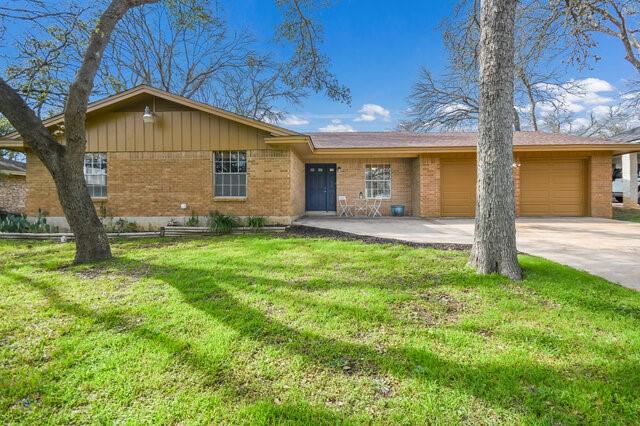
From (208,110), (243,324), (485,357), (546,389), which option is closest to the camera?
(546,389)

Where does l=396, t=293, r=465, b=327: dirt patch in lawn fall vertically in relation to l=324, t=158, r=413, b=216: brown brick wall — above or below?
below

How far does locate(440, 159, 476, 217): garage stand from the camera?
12477 mm

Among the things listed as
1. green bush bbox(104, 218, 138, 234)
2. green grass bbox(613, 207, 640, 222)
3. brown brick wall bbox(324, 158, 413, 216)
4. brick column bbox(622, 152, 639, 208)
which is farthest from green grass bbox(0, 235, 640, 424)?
brick column bbox(622, 152, 639, 208)

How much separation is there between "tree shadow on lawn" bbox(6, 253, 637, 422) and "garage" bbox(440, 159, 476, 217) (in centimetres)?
1084

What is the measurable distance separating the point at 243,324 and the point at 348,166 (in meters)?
11.2

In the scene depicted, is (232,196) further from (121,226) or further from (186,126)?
(121,226)

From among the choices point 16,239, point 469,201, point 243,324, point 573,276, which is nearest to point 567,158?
point 469,201

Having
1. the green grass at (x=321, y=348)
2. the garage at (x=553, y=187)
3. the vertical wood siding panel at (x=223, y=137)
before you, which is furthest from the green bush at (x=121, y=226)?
the garage at (x=553, y=187)

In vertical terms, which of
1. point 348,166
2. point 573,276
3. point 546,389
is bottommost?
point 546,389

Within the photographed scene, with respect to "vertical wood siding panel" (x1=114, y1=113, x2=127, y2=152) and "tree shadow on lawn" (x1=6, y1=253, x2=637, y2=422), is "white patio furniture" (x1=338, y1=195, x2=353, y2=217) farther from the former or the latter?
"tree shadow on lawn" (x1=6, y1=253, x2=637, y2=422)

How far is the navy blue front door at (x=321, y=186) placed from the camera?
539 inches

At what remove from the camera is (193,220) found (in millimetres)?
9695

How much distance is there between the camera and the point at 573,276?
4117mm

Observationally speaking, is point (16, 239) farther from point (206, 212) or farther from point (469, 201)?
point (469, 201)
